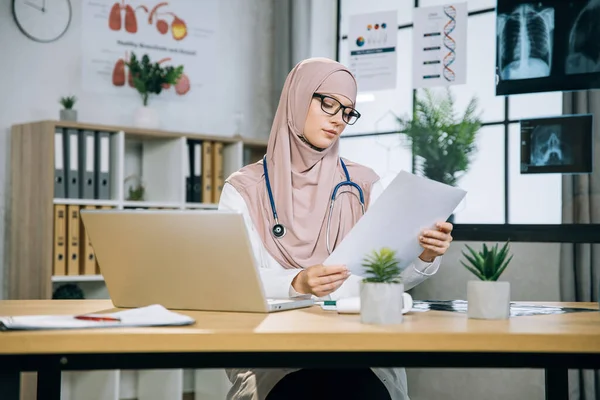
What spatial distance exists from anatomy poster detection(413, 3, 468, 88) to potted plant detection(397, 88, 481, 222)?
15 centimetres

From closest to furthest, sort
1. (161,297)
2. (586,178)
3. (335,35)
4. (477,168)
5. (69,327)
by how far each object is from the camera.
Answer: (69,327) → (161,297) → (586,178) → (477,168) → (335,35)

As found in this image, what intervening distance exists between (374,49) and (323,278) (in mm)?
2938

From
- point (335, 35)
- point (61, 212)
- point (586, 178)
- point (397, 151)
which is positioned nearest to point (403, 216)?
point (586, 178)

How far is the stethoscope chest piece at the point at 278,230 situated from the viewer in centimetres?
194

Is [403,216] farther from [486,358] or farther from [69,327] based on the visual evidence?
[69,327]

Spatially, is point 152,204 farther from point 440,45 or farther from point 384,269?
point 384,269

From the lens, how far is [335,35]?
4562 mm

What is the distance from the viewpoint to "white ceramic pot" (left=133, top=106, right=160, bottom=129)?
156 inches

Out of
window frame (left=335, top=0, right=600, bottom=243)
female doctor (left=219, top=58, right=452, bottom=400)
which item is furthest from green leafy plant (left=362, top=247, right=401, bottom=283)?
window frame (left=335, top=0, right=600, bottom=243)

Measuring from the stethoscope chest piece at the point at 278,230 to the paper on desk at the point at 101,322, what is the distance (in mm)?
740

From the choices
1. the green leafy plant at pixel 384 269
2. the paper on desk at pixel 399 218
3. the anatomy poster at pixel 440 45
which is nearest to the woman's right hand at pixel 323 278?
the paper on desk at pixel 399 218

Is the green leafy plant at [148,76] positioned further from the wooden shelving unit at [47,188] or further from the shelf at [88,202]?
the shelf at [88,202]

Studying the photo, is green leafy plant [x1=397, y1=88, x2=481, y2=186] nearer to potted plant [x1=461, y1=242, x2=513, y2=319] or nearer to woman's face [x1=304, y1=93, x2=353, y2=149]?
woman's face [x1=304, y1=93, x2=353, y2=149]

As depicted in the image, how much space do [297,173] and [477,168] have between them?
1.93m
